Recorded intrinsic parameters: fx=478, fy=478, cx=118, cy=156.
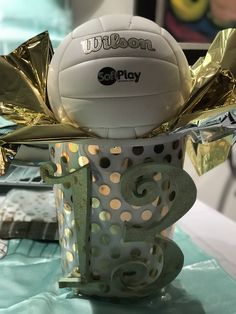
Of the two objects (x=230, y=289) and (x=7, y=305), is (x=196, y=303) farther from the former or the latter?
(x=7, y=305)

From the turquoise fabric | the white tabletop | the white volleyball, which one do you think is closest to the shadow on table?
the turquoise fabric

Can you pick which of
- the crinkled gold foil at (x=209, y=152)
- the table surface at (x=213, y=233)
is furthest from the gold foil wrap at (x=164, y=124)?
the table surface at (x=213, y=233)

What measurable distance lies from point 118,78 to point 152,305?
292 millimetres

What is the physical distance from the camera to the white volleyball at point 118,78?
19.8 inches

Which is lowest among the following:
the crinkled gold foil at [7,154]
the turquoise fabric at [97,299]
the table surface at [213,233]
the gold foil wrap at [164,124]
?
the table surface at [213,233]

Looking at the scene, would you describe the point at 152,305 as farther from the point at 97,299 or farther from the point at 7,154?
the point at 7,154

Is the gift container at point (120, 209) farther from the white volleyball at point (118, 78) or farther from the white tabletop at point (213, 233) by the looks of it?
the white tabletop at point (213, 233)

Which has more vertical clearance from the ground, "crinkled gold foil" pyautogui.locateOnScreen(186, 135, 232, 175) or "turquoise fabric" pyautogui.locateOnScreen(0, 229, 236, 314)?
"crinkled gold foil" pyautogui.locateOnScreen(186, 135, 232, 175)

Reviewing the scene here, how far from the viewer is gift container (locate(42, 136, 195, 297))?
1.80 ft

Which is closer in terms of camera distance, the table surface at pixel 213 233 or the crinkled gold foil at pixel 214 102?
the crinkled gold foil at pixel 214 102

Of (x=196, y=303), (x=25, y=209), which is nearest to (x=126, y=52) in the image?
(x=196, y=303)

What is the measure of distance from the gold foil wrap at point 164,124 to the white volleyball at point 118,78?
0.07 feet

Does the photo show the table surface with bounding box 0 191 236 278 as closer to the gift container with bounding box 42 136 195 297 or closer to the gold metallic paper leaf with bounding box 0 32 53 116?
the gift container with bounding box 42 136 195 297

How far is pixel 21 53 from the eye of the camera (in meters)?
0.63
